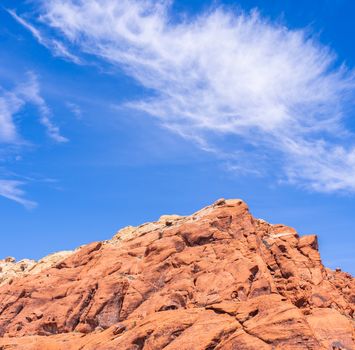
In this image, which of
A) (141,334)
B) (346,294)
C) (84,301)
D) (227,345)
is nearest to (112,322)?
(84,301)

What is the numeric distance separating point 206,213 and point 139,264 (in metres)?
14.0

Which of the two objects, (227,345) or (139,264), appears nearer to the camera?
(227,345)

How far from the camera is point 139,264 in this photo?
75938 millimetres

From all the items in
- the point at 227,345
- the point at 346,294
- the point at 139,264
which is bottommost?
the point at 227,345

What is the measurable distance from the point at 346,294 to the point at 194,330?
53772mm

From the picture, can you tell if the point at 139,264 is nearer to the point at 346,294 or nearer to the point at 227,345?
the point at 227,345

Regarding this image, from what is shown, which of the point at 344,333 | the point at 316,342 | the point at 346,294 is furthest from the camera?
the point at 346,294

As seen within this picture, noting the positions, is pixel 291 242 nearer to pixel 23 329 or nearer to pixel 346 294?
Answer: pixel 346 294

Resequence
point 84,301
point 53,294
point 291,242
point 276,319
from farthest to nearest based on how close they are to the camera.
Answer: point 291,242 < point 53,294 < point 84,301 < point 276,319

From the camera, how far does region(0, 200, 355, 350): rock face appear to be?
50000 mm

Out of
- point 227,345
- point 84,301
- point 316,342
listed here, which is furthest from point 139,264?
point 316,342

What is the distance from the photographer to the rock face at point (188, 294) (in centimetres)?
5000

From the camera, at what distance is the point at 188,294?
210 feet

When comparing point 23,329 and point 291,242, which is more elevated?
point 291,242
